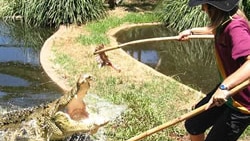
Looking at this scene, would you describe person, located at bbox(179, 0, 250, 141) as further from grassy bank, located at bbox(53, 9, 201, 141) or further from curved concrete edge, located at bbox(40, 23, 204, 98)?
curved concrete edge, located at bbox(40, 23, 204, 98)

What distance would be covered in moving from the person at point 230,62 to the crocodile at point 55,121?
1.03 meters

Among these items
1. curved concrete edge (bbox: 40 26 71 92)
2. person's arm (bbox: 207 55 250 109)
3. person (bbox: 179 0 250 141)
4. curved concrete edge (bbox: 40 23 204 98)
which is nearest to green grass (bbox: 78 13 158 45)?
curved concrete edge (bbox: 40 23 204 98)

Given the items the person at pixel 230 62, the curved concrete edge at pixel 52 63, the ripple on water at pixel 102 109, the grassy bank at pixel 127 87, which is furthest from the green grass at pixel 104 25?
the person at pixel 230 62

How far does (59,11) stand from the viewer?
1248 cm

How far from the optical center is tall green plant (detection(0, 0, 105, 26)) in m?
12.4

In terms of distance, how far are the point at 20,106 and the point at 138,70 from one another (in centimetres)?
238

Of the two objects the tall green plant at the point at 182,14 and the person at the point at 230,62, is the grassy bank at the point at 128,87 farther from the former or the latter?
the tall green plant at the point at 182,14

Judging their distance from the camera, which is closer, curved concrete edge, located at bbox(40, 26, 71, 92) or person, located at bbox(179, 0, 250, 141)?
person, located at bbox(179, 0, 250, 141)

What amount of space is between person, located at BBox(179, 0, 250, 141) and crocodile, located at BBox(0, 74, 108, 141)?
1.03 metres

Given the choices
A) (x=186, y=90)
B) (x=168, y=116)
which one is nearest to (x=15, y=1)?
(x=186, y=90)

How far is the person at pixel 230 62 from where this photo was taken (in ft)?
10.6

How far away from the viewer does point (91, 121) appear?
396 centimetres

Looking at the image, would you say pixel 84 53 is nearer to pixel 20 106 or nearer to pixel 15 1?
pixel 20 106

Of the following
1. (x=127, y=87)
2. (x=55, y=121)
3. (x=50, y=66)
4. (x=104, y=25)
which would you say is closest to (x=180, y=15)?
(x=104, y=25)
